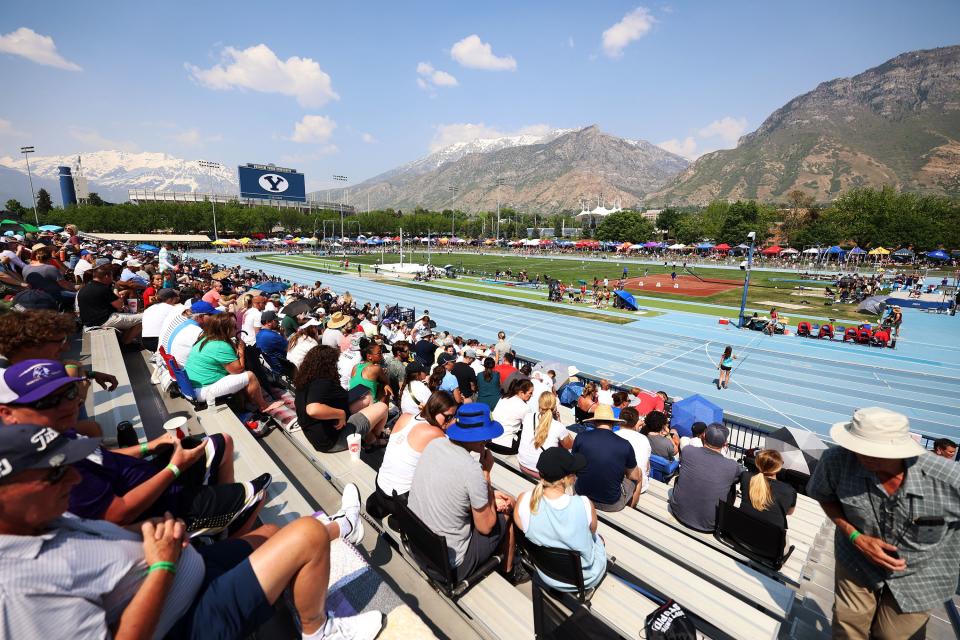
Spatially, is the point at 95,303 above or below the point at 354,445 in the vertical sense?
above

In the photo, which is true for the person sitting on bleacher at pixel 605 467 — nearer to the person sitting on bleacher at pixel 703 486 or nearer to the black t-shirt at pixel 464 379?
the person sitting on bleacher at pixel 703 486

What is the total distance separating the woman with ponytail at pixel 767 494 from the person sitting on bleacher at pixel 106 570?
380cm

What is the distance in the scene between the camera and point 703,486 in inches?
170

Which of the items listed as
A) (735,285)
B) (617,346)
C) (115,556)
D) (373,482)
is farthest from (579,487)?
(735,285)

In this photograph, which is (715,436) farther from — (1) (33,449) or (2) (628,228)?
(2) (628,228)

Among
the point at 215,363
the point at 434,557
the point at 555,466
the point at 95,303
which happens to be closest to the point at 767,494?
the point at 555,466

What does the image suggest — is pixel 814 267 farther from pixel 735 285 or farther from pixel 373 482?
pixel 373 482

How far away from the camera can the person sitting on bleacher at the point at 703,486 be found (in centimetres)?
429

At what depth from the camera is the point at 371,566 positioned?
10.6ft

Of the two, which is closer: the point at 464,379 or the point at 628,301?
the point at 464,379

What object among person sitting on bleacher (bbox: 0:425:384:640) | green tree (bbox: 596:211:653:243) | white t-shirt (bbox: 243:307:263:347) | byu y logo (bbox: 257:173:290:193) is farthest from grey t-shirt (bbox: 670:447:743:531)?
byu y logo (bbox: 257:173:290:193)

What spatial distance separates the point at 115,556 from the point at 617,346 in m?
19.9

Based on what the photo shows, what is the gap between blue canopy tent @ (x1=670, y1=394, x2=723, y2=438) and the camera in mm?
8484

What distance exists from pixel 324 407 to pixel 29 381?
2516 mm
